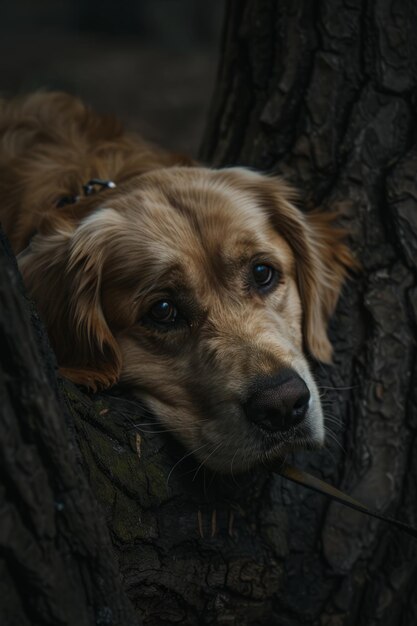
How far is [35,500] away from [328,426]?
1.52 meters

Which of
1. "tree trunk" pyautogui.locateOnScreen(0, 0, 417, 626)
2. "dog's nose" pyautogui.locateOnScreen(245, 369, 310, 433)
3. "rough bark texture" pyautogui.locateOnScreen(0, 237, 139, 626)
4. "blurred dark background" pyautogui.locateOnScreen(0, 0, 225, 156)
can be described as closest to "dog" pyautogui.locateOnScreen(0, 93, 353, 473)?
"dog's nose" pyautogui.locateOnScreen(245, 369, 310, 433)

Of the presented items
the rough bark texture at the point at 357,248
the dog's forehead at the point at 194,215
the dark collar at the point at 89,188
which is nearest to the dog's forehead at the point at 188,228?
the dog's forehead at the point at 194,215

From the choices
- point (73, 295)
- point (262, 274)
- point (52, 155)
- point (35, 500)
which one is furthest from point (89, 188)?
point (35, 500)

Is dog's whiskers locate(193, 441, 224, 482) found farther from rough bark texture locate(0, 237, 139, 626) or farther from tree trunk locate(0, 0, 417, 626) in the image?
rough bark texture locate(0, 237, 139, 626)

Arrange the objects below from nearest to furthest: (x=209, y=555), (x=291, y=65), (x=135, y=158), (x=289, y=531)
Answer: (x=209, y=555) → (x=289, y=531) → (x=291, y=65) → (x=135, y=158)

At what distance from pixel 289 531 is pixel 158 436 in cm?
62

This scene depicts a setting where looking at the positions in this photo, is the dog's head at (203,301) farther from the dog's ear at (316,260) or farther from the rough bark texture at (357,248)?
the rough bark texture at (357,248)

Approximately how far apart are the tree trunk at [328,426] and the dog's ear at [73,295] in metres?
0.33

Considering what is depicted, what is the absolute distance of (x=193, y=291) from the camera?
9.54 ft

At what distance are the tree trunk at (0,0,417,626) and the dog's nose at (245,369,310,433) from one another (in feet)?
0.96

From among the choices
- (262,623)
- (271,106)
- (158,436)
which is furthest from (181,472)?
(271,106)

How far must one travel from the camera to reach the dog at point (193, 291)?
262cm

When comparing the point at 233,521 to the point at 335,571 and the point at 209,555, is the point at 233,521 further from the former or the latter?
the point at 335,571

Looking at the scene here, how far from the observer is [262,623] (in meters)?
2.62
